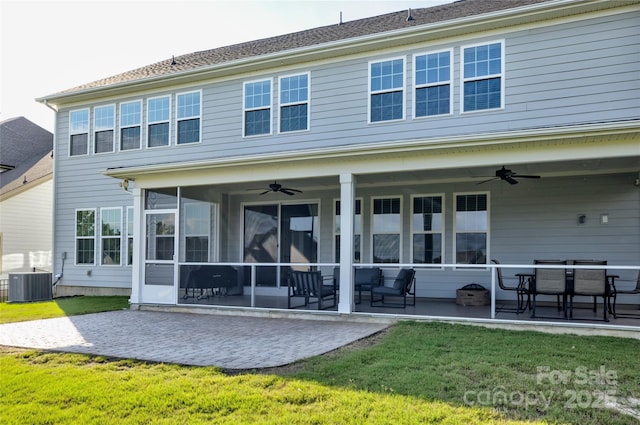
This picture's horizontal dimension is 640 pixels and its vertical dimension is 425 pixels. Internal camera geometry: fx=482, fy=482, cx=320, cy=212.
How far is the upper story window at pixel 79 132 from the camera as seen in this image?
14.0 metres

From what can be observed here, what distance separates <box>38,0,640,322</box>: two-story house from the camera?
857 centimetres

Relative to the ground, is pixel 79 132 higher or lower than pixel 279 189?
higher

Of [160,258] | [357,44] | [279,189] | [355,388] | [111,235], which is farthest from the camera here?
[111,235]

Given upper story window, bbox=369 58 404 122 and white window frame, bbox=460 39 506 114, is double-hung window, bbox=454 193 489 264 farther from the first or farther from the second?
upper story window, bbox=369 58 404 122

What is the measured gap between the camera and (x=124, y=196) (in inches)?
527

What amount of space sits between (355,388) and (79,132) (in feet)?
42.1

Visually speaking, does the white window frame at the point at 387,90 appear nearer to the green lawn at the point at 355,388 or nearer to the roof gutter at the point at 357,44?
the roof gutter at the point at 357,44

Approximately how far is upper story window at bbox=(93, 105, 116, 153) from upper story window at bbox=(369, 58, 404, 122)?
7.61 metres

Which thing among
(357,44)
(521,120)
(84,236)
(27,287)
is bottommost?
(27,287)

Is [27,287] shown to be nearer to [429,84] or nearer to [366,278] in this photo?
[366,278]

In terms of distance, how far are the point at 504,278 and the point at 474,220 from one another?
1360 millimetres

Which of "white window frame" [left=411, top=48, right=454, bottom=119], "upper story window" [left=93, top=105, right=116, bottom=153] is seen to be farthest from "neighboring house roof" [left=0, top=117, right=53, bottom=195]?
"white window frame" [left=411, top=48, right=454, bottom=119]

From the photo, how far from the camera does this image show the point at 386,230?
10992 millimetres

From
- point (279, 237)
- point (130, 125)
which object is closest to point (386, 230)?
point (279, 237)
